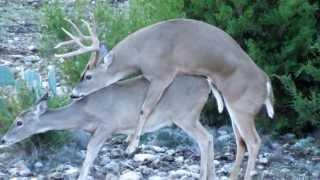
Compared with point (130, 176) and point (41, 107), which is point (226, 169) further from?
point (41, 107)

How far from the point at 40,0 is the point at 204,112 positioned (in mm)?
7352

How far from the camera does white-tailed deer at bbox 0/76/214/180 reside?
8648 millimetres

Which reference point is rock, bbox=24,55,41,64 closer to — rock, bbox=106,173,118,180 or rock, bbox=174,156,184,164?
rock, bbox=174,156,184,164

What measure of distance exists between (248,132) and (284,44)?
1.62m

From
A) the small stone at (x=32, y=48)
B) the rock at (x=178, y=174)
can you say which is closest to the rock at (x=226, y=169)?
the rock at (x=178, y=174)

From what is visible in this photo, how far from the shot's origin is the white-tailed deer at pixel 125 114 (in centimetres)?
865

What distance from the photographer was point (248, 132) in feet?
27.9

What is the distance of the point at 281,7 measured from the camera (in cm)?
964

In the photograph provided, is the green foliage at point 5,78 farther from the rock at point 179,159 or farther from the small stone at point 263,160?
the small stone at point 263,160

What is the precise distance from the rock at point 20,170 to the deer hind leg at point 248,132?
72.5 inches

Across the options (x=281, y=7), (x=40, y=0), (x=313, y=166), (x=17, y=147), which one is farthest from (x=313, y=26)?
(x=40, y=0)

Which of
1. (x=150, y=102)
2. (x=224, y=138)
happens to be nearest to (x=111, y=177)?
(x=150, y=102)

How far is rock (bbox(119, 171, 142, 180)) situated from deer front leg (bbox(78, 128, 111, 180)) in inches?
17.6

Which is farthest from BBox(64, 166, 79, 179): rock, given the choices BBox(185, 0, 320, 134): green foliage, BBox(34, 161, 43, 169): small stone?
BBox(185, 0, 320, 134): green foliage
